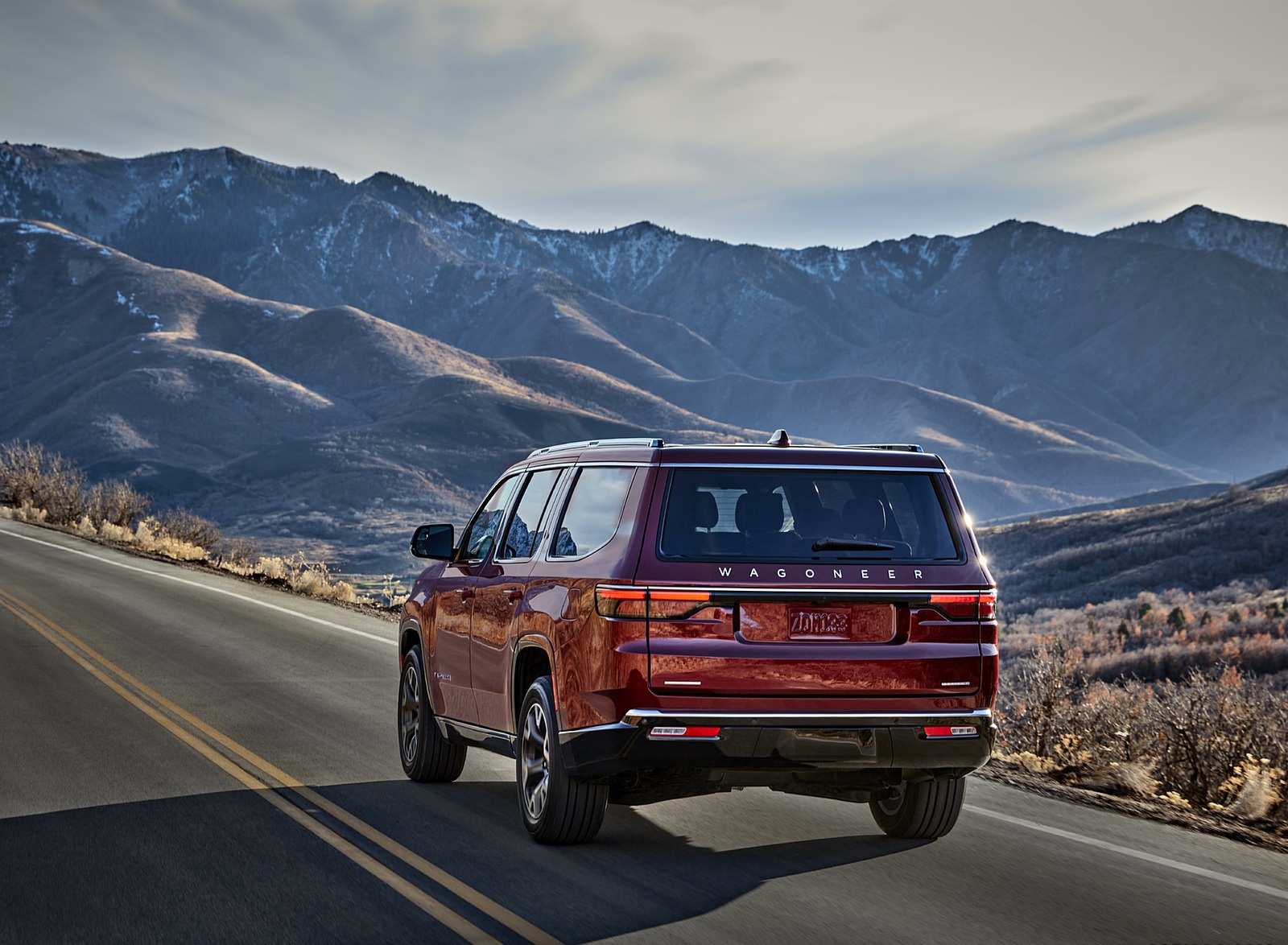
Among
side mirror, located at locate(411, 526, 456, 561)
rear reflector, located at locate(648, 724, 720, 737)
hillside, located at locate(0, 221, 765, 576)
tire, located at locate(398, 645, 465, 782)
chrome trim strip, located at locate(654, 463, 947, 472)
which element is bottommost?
tire, located at locate(398, 645, 465, 782)

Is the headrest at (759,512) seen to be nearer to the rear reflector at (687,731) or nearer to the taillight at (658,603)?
the taillight at (658,603)

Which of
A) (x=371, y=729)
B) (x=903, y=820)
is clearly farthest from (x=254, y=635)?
(x=903, y=820)

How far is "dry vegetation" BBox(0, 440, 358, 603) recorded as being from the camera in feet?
88.0

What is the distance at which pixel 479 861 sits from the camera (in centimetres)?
623

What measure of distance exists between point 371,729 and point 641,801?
165 inches

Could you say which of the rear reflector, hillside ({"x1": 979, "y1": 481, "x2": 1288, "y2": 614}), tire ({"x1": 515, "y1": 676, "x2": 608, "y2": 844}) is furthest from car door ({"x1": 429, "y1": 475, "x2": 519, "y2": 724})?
hillside ({"x1": 979, "y1": 481, "x2": 1288, "y2": 614})

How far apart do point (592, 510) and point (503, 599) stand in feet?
3.03

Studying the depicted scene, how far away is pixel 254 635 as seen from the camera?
16.0 m

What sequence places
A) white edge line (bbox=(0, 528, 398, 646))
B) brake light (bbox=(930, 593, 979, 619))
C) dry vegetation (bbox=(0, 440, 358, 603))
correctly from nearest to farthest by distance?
brake light (bbox=(930, 593, 979, 619)) → white edge line (bbox=(0, 528, 398, 646)) → dry vegetation (bbox=(0, 440, 358, 603))

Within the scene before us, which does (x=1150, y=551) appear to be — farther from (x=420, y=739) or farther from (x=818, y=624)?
(x=818, y=624)

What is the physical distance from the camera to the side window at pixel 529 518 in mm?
7109

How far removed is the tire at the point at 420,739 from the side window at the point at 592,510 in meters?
2.09

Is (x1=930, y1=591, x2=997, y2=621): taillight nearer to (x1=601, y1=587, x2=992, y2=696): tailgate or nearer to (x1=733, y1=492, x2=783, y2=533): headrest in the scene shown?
(x1=601, y1=587, x2=992, y2=696): tailgate

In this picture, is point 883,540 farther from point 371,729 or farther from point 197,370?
point 197,370
